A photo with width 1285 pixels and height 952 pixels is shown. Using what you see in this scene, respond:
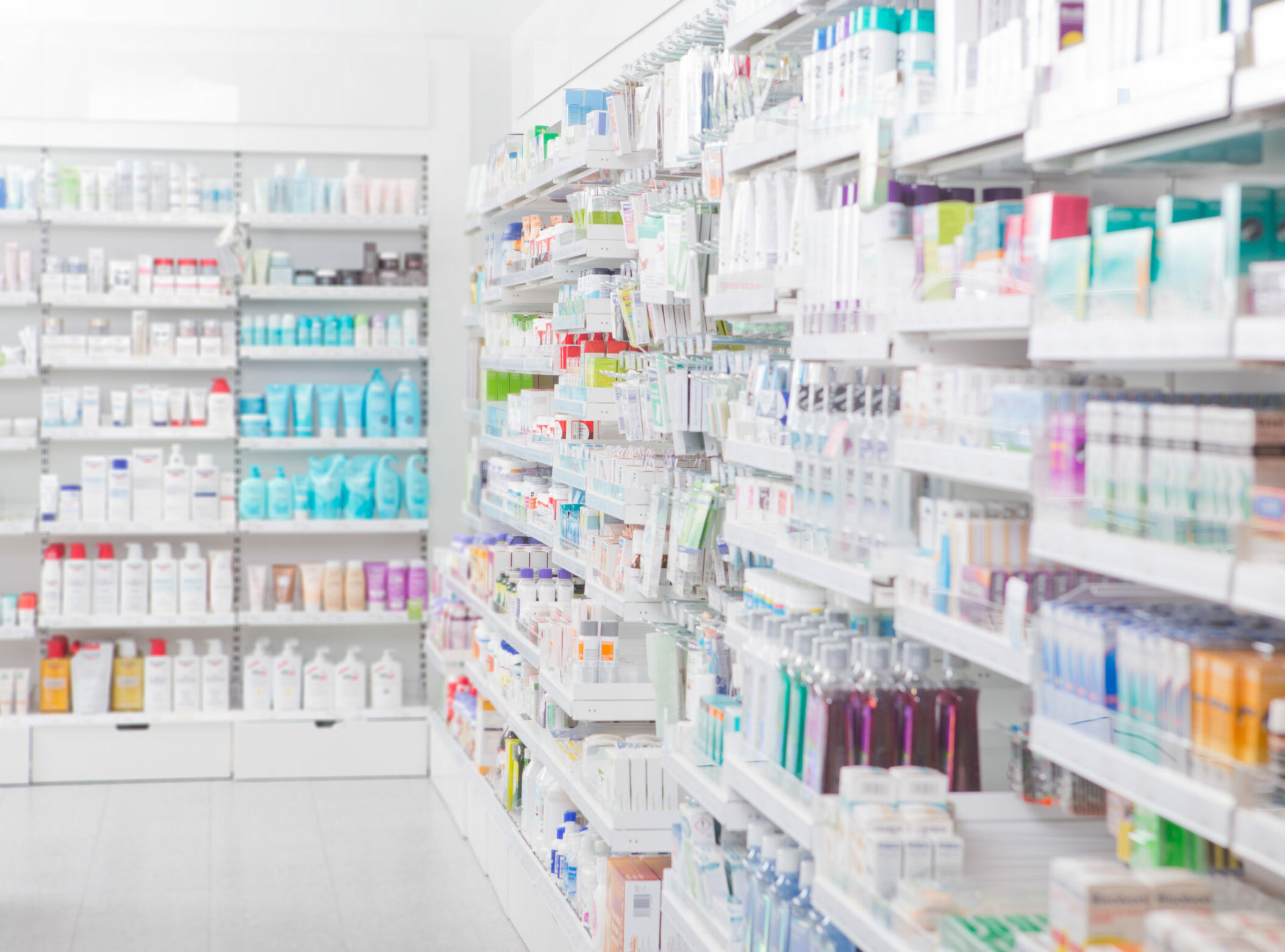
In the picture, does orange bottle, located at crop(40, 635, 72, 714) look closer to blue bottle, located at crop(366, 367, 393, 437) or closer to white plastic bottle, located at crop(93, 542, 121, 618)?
white plastic bottle, located at crop(93, 542, 121, 618)

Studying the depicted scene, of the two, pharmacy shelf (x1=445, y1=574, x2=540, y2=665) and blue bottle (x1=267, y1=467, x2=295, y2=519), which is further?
blue bottle (x1=267, y1=467, x2=295, y2=519)

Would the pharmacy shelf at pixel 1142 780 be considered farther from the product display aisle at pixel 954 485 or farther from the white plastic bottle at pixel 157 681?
the white plastic bottle at pixel 157 681

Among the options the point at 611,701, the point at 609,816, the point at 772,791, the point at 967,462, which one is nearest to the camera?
the point at 967,462

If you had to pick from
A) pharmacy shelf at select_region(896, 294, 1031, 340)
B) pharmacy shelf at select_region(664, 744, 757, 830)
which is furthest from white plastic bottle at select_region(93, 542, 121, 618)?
pharmacy shelf at select_region(896, 294, 1031, 340)

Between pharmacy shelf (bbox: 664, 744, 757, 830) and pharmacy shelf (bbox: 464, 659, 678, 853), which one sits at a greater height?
pharmacy shelf (bbox: 664, 744, 757, 830)

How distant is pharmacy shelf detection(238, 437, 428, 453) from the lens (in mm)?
7004

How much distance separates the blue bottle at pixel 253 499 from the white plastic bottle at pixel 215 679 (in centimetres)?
59

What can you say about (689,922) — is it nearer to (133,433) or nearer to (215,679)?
(215,679)

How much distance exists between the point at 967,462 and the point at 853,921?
68 cm

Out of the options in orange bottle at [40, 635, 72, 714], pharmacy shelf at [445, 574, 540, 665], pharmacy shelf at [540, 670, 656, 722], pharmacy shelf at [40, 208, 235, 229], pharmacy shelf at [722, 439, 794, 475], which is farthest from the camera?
orange bottle at [40, 635, 72, 714]

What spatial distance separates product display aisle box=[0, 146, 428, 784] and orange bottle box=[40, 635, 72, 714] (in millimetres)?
11

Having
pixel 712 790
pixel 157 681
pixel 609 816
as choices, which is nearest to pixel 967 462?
pixel 712 790

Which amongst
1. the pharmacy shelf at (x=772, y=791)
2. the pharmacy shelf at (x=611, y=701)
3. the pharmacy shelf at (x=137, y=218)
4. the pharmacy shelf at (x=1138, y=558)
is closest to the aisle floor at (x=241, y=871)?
the pharmacy shelf at (x=611, y=701)

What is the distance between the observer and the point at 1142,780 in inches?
68.7
